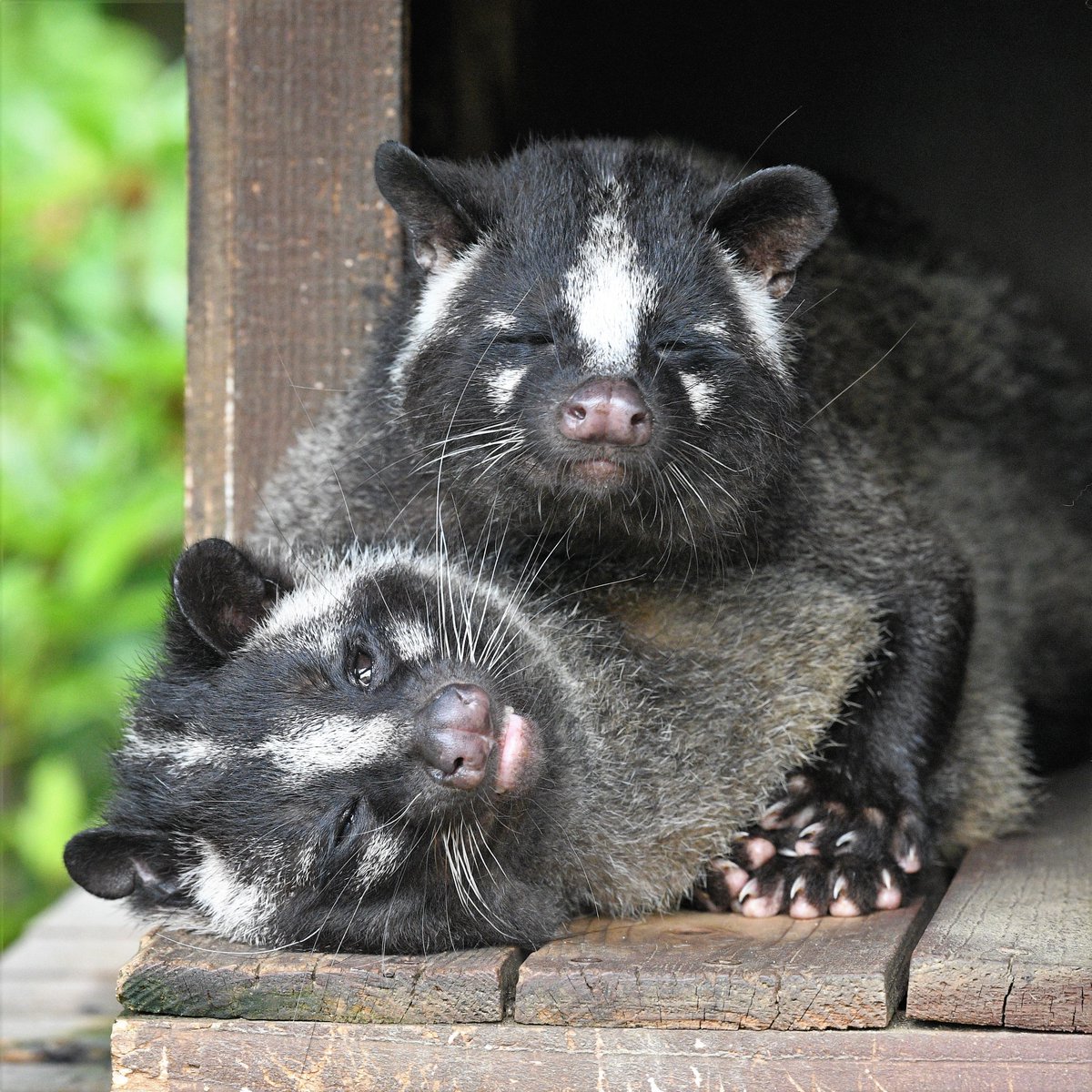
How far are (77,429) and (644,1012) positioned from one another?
5.93m

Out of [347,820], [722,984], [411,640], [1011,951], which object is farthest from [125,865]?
[1011,951]

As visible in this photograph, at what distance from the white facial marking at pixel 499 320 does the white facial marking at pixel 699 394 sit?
42 cm

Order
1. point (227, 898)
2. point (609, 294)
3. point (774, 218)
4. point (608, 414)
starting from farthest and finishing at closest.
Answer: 1. point (774, 218)
2. point (609, 294)
3. point (227, 898)
4. point (608, 414)

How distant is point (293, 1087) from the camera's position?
3.13 metres

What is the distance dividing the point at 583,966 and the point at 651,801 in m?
0.72

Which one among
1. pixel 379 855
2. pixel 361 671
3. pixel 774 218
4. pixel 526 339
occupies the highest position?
pixel 774 218

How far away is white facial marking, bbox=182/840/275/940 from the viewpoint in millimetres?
3354

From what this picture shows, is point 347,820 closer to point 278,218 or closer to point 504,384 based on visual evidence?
point 504,384

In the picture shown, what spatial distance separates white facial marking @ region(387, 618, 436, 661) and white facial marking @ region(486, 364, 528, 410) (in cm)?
54

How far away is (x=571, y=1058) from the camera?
3057 millimetres

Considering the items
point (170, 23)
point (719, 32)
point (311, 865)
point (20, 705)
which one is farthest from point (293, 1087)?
point (170, 23)

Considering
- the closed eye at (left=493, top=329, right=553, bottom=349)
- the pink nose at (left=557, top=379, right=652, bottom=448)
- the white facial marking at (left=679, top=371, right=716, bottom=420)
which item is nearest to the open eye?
the pink nose at (left=557, top=379, right=652, bottom=448)

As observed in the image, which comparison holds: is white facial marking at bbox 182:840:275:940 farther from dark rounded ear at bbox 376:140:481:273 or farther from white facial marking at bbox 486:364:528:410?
dark rounded ear at bbox 376:140:481:273

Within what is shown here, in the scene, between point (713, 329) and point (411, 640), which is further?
point (713, 329)
